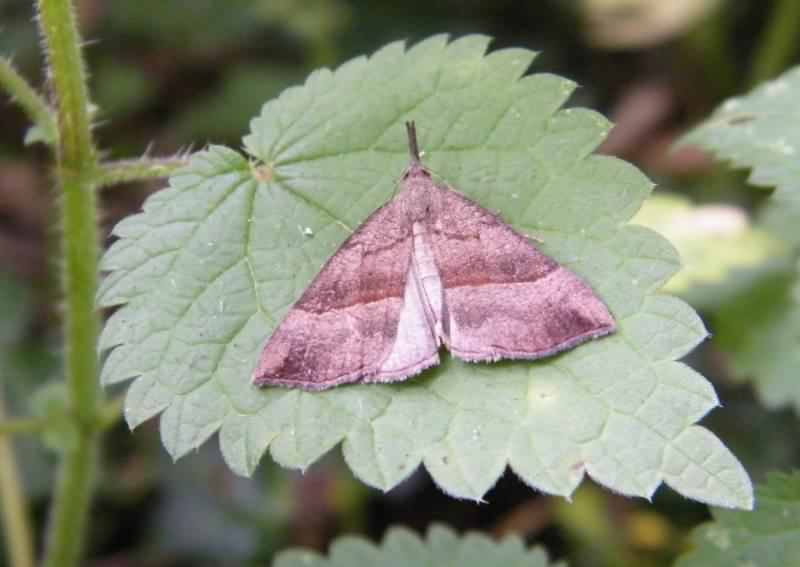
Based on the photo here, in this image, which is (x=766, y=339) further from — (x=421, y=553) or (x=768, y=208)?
(x=421, y=553)

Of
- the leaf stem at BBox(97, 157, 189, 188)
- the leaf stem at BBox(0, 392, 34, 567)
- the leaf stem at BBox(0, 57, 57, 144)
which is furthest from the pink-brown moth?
the leaf stem at BBox(0, 392, 34, 567)

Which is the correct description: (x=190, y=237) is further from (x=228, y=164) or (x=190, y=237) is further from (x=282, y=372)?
(x=282, y=372)

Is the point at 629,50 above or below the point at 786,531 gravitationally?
above

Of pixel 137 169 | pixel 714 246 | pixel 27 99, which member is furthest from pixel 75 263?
pixel 714 246

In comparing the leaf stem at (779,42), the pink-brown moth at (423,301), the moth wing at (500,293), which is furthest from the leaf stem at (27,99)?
the leaf stem at (779,42)

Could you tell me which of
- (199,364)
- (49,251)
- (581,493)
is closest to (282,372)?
(199,364)
